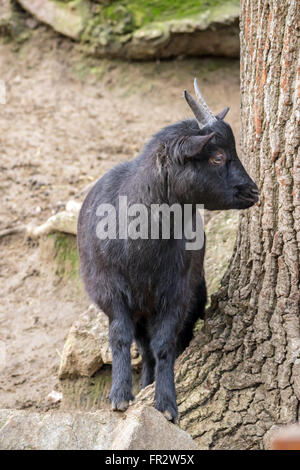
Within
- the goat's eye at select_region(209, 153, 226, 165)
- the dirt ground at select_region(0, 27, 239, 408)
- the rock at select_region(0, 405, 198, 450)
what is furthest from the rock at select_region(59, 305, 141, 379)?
the goat's eye at select_region(209, 153, 226, 165)

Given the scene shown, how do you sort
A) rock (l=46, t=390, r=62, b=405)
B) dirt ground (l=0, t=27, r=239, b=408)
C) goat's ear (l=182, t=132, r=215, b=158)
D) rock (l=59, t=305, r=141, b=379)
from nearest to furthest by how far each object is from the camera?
goat's ear (l=182, t=132, r=215, b=158) → rock (l=59, t=305, r=141, b=379) → rock (l=46, t=390, r=62, b=405) → dirt ground (l=0, t=27, r=239, b=408)

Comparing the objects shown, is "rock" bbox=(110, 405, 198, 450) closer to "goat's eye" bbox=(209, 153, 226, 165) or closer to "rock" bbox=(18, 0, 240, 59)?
"goat's eye" bbox=(209, 153, 226, 165)

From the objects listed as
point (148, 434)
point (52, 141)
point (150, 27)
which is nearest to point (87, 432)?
point (148, 434)

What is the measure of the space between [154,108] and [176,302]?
4829 mm

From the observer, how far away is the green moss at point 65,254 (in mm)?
6016

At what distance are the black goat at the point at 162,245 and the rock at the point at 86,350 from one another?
0.87m

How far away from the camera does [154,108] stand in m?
8.27

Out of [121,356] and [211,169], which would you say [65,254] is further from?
[211,169]

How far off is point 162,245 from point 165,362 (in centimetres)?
66

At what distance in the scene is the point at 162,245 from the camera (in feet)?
12.3

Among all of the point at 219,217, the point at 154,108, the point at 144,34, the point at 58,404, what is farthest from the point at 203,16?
the point at 58,404

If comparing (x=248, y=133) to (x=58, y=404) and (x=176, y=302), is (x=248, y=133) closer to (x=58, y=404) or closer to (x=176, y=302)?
(x=176, y=302)

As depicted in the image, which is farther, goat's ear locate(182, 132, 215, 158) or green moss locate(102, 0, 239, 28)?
green moss locate(102, 0, 239, 28)

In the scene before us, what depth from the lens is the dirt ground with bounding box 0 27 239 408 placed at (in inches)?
213
